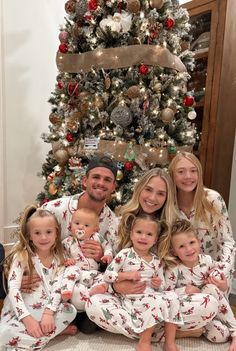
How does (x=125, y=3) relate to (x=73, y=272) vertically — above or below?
above

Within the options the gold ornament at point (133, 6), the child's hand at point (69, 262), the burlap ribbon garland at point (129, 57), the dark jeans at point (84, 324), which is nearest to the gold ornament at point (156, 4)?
the gold ornament at point (133, 6)

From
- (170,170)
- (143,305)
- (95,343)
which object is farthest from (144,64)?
(95,343)

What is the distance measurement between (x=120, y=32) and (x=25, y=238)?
1566mm

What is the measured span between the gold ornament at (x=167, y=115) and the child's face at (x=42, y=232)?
Answer: 112 cm

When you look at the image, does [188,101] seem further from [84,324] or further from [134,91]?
[84,324]

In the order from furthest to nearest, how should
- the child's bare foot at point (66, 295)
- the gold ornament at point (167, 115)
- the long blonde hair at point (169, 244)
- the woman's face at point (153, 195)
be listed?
the gold ornament at point (167, 115), the woman's face at point (153, 195), the long blonde hair at point (169, 244), the child's bare foot at point (66, 295)

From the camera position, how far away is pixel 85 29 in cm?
246

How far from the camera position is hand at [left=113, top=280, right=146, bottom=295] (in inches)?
64.6

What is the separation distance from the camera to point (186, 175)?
187cm

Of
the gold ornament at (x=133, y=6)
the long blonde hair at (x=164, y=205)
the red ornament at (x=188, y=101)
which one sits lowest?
the long blonde hair at (x=164, y=205)

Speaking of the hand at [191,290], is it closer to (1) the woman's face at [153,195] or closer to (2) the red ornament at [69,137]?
(1) the woman's face at [153,195]

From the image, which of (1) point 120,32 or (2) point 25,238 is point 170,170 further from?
(1) point 120,32

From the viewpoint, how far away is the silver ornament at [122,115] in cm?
229

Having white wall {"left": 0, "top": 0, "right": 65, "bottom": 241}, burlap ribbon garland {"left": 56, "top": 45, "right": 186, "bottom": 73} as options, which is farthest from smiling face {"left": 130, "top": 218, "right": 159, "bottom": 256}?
white wall {"left": 0, "top": 0, "right": 65, "bottom": 241}
